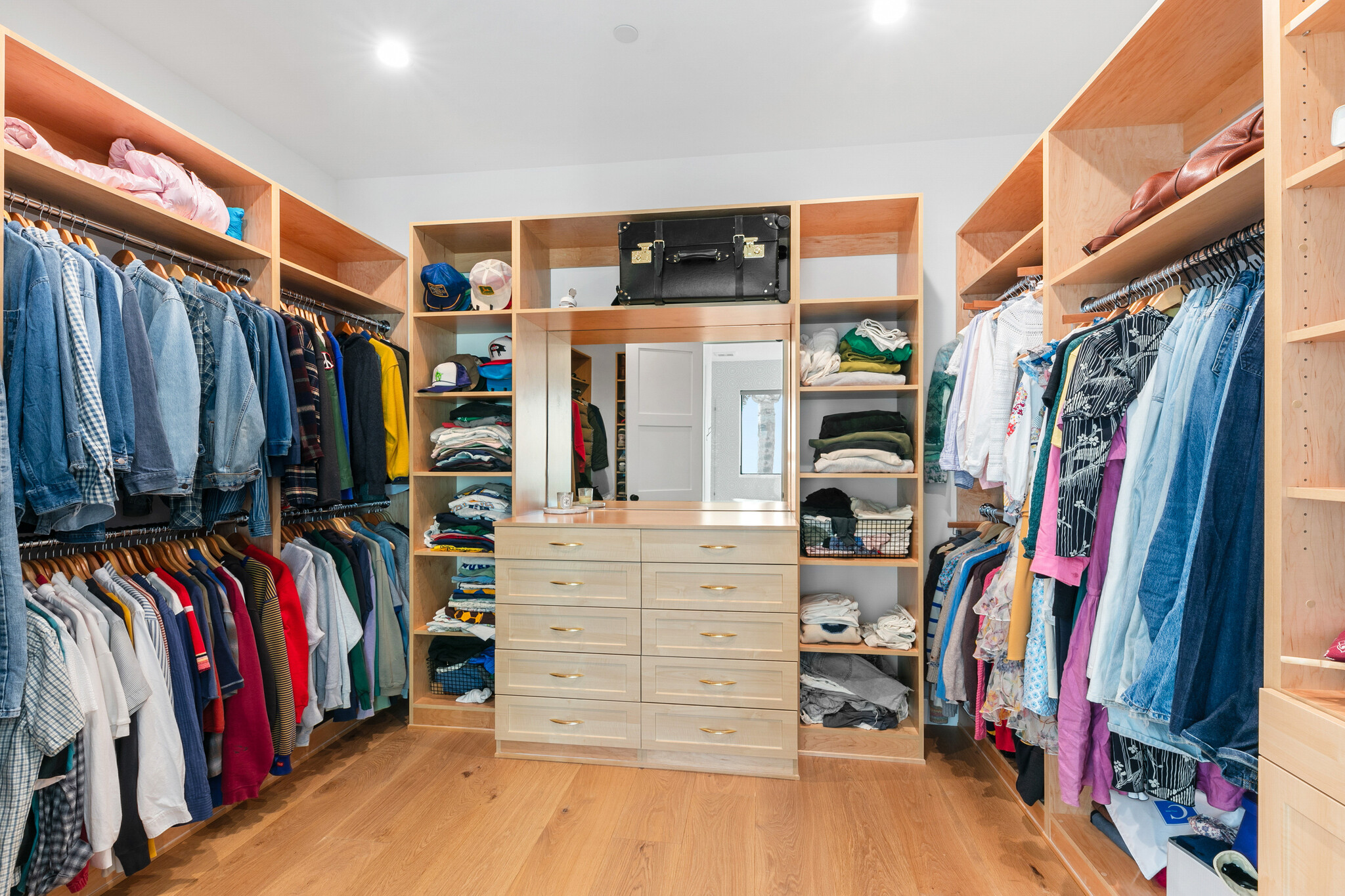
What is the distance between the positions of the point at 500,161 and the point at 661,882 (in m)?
3.02

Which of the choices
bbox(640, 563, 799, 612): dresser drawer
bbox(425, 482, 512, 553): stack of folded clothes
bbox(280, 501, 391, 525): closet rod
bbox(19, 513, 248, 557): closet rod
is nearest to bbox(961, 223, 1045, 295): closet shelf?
bbox(640, 563, 799, 612): dresser drawer

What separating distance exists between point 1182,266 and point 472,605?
106 inches

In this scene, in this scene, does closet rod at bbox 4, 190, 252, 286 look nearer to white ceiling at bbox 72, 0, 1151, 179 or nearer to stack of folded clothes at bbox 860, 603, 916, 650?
white ceiling at bbox 72, 0, 1151, 179

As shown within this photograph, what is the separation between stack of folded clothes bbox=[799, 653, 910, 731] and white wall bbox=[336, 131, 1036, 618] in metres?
0.36

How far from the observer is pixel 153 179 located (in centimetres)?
190

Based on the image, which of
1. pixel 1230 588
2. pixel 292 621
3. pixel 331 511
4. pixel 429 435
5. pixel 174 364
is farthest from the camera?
pixel 429 435

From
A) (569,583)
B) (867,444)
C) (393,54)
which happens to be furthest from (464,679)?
(393,54)

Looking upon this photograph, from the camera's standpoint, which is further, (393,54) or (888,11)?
(393,54)

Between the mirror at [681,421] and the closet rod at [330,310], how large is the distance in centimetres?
81

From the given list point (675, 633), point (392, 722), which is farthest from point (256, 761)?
point (675, 633)

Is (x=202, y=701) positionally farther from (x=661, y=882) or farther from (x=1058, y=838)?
(x=1058, y=838)

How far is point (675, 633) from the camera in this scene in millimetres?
2455

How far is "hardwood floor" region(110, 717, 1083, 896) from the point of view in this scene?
5.92ft

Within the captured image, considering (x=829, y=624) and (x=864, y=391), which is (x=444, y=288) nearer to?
(x=864, y=391)
